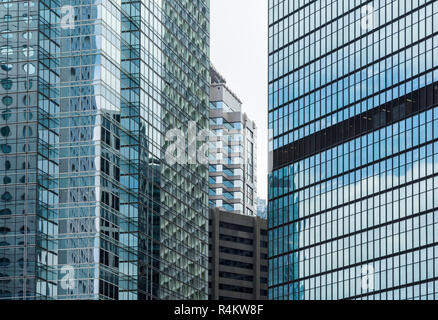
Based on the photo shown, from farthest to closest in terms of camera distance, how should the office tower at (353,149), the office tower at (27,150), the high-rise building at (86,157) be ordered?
the high-rise building at (86,157), the office tower at (27,150), the office tower at (353,149)

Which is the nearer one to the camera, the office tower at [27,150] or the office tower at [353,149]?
the office tower at [353,149]

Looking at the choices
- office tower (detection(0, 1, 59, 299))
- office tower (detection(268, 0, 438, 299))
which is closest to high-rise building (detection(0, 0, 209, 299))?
office tower (detection(0, 1, 59, 299))

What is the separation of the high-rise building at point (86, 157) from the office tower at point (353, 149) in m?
17.0

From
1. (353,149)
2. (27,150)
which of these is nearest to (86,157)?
(27,150)

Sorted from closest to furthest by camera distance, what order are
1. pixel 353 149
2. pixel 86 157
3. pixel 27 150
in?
pixel 27 150, pixel 86 157, pixel 353 149

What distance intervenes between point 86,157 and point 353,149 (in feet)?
112

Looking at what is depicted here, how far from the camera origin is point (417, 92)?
122m

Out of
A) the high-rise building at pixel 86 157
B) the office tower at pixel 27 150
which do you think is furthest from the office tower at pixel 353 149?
the office tower at pixel 27 150

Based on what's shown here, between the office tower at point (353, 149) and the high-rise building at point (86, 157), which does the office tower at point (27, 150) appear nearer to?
the high-rise building at point (86, 157)

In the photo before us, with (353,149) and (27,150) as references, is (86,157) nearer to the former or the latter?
(27,150)

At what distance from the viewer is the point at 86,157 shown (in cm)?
13112

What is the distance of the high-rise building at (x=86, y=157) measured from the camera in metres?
125

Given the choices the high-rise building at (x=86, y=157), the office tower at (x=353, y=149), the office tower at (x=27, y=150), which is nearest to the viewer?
the office tower at (x=353, y=149)
